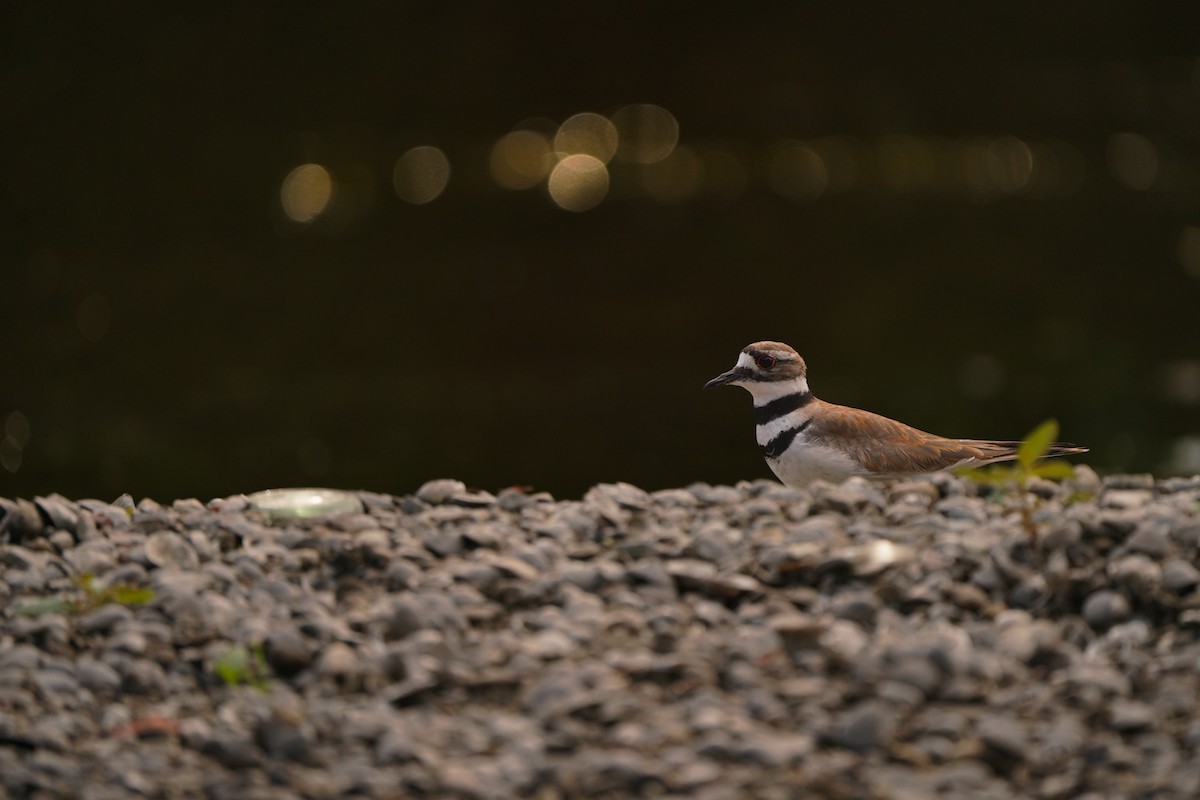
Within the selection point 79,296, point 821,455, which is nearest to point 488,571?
point 821,455

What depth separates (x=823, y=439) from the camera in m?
6.77

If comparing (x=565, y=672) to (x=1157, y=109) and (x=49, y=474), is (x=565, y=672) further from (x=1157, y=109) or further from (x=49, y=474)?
(x=1157, y=109)

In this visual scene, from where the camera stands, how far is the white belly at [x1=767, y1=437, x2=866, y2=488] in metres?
6.70

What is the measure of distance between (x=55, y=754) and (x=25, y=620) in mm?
790

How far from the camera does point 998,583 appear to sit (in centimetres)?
484

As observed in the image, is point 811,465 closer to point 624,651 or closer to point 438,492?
point 438,492

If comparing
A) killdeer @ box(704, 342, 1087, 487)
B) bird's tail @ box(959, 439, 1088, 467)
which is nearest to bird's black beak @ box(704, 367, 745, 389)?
killdeer @ box(704, 342, 1087, 487)

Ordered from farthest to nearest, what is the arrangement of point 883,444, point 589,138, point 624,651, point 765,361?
point 589,138 → point 765,361 → point 883,444 → point 624,651

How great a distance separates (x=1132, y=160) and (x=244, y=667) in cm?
3529

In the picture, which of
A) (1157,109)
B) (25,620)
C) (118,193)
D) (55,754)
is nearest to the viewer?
(55,754)

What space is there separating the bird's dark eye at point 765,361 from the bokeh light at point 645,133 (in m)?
34.3

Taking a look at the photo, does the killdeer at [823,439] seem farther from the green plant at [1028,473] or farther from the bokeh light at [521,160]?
the bokeh light at [521,160]

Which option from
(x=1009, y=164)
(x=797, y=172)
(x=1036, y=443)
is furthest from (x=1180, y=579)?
(x=797, y=172)

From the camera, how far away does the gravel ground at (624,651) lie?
3926 millimetres
